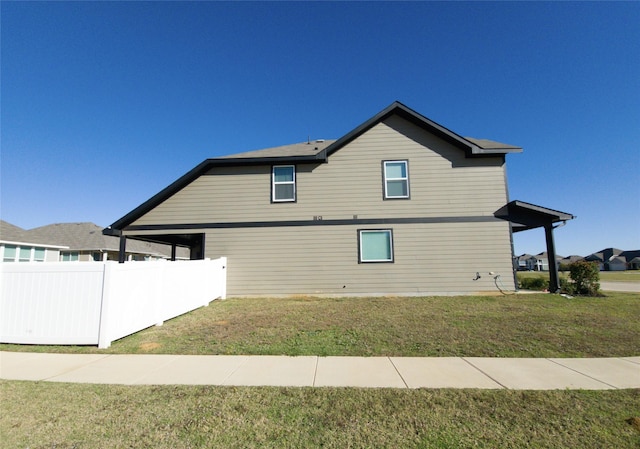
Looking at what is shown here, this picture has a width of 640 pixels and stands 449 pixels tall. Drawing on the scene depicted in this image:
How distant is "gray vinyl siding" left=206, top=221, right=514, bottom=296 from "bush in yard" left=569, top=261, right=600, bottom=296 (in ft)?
9.24

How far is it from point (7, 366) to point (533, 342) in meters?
9.34

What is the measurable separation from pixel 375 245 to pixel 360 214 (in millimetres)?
1431

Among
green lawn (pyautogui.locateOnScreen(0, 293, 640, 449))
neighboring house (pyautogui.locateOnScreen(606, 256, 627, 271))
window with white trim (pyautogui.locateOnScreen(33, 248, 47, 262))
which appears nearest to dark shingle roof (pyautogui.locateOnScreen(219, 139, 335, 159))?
green lawn (pyautogui.locateOnScreen(0, 293, 640, 449))

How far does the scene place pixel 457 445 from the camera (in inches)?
101

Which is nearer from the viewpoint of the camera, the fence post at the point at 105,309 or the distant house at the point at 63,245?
the fence post at the point at 105,309

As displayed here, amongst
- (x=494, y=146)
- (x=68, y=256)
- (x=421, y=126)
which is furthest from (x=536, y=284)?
(x=68, y=256)

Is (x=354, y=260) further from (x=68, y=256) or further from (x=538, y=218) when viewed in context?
(x=68, y=256)

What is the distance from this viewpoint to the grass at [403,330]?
5340 millimetres

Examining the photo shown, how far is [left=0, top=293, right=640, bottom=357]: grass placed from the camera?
17.5 ft

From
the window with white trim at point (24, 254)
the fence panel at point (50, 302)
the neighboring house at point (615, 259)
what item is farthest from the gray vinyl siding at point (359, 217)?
the neighboring house at point (615, 259)

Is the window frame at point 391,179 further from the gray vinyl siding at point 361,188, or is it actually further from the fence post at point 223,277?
the fence post at point 223,277

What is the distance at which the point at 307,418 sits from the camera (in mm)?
2980

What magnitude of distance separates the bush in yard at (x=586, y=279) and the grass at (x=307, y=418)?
32.8 ft

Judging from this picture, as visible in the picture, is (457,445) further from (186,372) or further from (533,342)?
(533,342)
